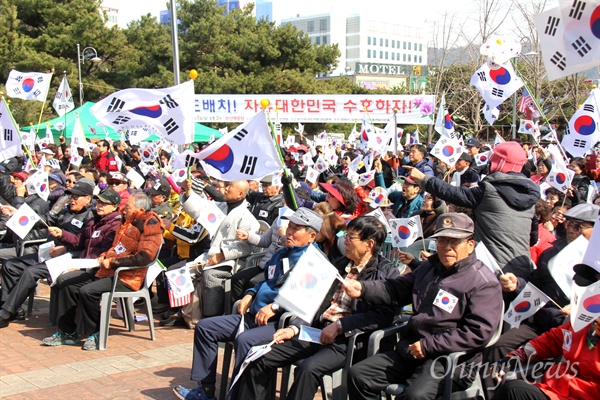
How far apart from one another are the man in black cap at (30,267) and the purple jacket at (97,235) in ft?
0.25

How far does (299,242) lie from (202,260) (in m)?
2.34

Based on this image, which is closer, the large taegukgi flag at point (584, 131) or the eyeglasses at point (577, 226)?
the eyeglasses at point (577, 226)

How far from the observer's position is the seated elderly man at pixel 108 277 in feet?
23.8

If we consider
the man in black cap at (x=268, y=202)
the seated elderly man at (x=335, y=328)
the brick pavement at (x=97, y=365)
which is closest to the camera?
the seated elderly man at (x=335, y=328)

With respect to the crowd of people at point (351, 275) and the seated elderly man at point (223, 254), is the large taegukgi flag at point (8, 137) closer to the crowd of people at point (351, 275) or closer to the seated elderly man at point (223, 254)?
the crowd of people at point (351, 275)

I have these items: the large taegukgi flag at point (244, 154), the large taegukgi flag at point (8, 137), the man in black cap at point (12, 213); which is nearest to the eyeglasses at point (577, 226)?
the large taegukgi flag at point (244, 154)

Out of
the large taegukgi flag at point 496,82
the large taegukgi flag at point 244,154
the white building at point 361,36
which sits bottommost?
the large taegukgi flag at point 244,154

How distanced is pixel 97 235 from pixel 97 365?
1676mm

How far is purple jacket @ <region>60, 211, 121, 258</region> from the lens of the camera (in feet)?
25.5

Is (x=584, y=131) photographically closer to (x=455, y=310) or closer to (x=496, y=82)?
(x=496, y=82)

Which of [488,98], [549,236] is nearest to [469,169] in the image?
[488,98]

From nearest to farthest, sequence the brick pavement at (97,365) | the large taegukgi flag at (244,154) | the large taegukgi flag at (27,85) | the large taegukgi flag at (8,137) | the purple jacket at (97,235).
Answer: the brick pavement at (97,365), the large taegukgi flag at (244,154), the purple jacket at (97,235), the large taegukgi flag at (8,137), the large taegukgi flag at (27,85)

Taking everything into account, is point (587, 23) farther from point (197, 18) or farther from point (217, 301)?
point (197, 18)

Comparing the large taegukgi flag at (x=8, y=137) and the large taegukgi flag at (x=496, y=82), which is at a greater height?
the large taegukgi flag at (x=496, y=82)
